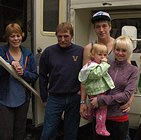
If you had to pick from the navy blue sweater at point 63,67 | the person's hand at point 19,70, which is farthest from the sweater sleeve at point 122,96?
the person's hand at point 19,70

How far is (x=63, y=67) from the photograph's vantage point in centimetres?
245

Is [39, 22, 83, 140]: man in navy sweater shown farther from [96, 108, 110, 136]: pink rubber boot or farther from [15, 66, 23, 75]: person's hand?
[96, 108, 110, 136]: pink rubber boot

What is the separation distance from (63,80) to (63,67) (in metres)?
0.14

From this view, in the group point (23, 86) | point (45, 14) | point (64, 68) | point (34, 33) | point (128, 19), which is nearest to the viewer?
point (64, 68)

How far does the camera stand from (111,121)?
82.4 inches

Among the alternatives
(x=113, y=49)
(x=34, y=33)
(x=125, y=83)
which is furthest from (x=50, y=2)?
(x=125, y=83)

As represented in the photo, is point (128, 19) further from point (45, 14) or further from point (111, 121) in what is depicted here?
point (111, 121)

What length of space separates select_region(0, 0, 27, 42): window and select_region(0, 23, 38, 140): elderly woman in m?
1.15

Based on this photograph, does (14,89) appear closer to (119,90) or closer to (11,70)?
(11,70)

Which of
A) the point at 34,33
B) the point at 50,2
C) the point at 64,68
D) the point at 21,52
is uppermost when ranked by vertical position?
the point at 50,2

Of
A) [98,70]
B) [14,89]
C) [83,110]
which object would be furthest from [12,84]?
[98,70]

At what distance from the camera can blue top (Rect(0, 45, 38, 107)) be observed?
8.29ft

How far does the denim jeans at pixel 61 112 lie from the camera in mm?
2491

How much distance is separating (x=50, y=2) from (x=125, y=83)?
1987 mm
